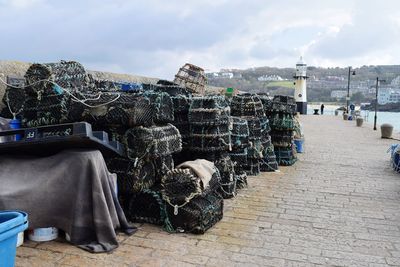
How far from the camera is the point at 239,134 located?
723 cm

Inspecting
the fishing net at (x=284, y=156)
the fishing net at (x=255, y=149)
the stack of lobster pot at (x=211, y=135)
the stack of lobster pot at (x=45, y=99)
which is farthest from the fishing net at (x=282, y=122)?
the stack of lobster pot at (x=45, y=99)

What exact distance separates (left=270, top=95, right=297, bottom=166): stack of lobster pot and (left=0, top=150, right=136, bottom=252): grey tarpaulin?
640cm

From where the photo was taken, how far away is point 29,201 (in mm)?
3854

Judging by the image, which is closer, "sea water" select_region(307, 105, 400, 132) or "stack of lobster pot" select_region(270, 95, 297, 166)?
"stack of lobster pot" select_region(270, 95, 297, 166)

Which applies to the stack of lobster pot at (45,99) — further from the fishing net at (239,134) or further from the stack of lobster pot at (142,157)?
the fishing net at (239,134)

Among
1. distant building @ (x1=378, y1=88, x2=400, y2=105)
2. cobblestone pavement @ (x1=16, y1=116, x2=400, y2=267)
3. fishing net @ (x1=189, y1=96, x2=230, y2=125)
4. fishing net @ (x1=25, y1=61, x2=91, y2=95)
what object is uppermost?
distant building @ (x1=378, y1=88, x2=400, y2=105)

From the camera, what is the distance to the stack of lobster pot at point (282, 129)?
9695 millimetres

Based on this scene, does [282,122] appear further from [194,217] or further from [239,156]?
[194,217]

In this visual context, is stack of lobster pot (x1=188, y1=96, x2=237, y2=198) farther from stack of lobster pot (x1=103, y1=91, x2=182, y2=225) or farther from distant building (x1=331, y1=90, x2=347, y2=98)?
distant building (x1=331, y1=90, x2=347, y2=98)

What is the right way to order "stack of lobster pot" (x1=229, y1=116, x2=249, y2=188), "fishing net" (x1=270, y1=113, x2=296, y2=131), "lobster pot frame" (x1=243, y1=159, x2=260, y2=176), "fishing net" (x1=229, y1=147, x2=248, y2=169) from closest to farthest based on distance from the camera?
"stack of lobster pot" (x1=229, y1=116, x2=249, y2=188), "fishing net" (x1=229, y1=147, x2=248, y2=169), "lobster pot frame" (x1=243, y1=159, x2=260, y2=176), "fishing net" (x1=270, y1=113, x2=296, y2=131)

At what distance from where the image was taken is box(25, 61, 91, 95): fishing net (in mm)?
4742

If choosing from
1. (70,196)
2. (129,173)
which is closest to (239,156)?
(129,173)

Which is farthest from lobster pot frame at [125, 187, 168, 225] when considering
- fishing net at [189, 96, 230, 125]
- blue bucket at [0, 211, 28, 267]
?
blue bucket at [0, 211, 28, 267]

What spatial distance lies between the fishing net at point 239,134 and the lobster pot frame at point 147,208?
8.59ft
